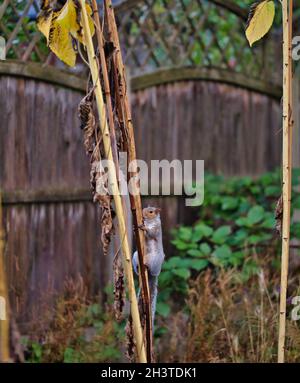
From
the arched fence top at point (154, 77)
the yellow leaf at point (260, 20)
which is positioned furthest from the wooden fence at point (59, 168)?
the yellow leaf at point (260, 20)

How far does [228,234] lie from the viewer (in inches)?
170

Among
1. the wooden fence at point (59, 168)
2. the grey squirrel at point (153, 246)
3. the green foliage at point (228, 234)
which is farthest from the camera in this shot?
the green foliage at point (228, 234)

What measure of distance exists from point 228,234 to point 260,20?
269 cm

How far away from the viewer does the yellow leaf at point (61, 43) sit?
1704 millimetres

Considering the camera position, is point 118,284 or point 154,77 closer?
point 118,284

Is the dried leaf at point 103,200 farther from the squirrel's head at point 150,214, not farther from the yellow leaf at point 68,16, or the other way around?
the yellow leaf at point 68,16

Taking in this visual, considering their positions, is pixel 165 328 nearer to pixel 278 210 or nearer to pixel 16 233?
pixel 16 233

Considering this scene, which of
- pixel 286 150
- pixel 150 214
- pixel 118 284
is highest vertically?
pixel 286 150

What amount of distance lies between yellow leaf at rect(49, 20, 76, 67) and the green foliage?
1.79m

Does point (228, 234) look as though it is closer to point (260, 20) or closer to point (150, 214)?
point (150, 214)

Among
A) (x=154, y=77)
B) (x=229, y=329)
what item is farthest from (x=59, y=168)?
(x=229, y=329)

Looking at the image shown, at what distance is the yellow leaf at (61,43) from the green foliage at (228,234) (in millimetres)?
1790

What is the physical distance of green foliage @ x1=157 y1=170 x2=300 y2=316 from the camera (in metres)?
3.75

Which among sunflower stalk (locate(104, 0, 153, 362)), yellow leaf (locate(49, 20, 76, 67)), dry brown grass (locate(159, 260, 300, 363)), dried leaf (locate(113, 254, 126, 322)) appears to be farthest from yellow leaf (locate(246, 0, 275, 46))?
dry brown grass (locate(159, 260, 300, 363))
